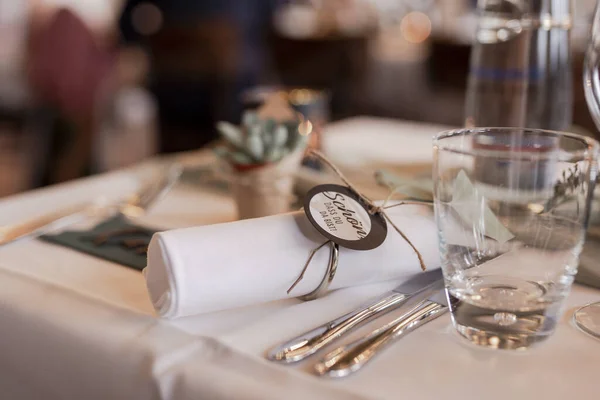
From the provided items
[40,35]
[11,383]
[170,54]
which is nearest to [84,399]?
[11,383]

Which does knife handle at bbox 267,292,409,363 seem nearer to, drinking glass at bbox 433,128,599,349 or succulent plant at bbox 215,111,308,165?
drinking glass at bbox 433,128,599,349

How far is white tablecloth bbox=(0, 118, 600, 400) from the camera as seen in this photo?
15.1 inches

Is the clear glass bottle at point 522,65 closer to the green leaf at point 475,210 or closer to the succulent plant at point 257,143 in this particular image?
the succulent plant at point 257,143

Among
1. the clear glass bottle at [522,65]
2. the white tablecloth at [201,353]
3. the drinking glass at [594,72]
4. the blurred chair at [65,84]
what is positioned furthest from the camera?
the blurred chair at [65,84]

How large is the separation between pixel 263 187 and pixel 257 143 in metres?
0.05

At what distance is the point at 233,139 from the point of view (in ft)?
2.16

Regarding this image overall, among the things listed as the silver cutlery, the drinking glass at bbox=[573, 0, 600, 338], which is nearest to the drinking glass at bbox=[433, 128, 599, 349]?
the drinking glass at bbox=[573, 0, 600, 338]

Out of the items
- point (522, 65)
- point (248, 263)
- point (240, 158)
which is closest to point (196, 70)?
point (522, 65)

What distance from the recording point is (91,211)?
2.33 feet

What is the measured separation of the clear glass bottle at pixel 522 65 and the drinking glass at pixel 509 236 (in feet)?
1.36

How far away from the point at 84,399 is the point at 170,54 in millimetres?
2695

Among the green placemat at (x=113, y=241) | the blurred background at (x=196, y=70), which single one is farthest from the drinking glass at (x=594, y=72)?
the blurred background at (x=196, y=70)

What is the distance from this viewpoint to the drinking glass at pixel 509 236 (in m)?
0.41

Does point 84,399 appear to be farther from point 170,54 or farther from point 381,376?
point 170,54
